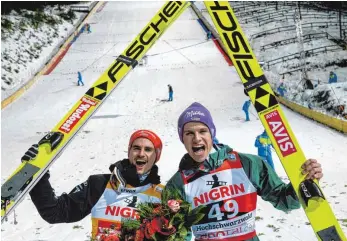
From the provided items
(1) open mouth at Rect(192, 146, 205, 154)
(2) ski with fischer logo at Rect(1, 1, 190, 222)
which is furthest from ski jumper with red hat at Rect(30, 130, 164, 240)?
(1) open mouth at Rect(192, 146, 205, 154)

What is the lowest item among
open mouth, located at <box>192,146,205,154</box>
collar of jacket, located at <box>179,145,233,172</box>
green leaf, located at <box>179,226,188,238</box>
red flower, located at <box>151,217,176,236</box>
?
green leaf, located at <box>179,226,188,238</box>

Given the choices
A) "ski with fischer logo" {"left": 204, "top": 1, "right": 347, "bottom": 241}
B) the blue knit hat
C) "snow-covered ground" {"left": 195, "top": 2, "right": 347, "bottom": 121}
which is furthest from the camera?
"snow-covered ground" {"left": 195, "top": 2, "right": 347, "bottom": 121}

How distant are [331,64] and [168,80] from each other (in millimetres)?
9629

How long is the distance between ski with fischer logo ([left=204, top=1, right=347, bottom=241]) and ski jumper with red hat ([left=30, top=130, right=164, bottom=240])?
85 centimetres

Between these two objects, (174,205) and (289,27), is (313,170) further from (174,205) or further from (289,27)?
(289,27)

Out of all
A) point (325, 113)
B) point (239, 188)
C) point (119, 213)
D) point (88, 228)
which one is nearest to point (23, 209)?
point (88, 228)

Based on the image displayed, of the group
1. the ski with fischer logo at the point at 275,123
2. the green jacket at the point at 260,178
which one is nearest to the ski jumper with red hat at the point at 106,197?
the green jacket at the point at 260,178

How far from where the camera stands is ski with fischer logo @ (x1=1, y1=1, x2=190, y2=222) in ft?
10.5

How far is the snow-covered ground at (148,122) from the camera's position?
311 inches

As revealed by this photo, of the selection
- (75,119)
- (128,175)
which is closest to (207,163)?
(128,175)

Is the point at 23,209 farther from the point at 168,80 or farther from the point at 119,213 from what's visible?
the point at 168,80

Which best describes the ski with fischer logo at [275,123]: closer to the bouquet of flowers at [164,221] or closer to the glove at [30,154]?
the bouquet of flowers at [164,221]

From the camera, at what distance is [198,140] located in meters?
2.94

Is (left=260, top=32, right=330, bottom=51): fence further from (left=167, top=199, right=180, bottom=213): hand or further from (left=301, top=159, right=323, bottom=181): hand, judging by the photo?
(left=167, top=199, right=180, bottom=213): hand
